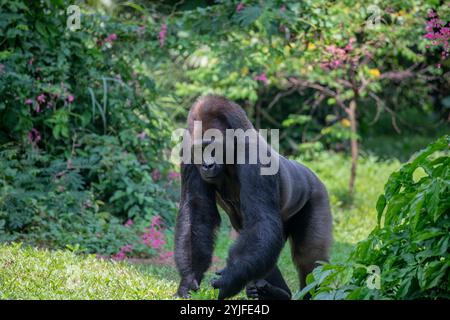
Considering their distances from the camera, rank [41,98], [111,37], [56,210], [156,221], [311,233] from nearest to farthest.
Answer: [311,233] < [56,210] < [41,98] < [156,221] < [111,37]

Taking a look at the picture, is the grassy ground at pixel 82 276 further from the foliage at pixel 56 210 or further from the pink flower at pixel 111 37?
the pink flower at pixel 111 37

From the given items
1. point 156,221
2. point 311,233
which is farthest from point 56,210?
point 311,233

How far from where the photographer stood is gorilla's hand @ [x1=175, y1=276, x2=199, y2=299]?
13.8 feet

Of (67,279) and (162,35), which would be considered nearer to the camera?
(67,279)

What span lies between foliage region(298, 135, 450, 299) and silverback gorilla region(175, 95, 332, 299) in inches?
18.8

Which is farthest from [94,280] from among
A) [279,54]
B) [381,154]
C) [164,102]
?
[381,154]

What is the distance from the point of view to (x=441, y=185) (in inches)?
132

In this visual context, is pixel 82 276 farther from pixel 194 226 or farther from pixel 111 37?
pixel 111 37

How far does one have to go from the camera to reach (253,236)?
419cm

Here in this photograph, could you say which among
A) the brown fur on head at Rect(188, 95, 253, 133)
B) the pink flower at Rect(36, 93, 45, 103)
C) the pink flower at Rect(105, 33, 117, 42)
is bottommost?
the brown fur on head at Rect(188, 95, 253, 133)

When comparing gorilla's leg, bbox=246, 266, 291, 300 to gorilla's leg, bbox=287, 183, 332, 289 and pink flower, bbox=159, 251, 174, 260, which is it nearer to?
gorilla's leg, bbox=287, 183, 332, 289

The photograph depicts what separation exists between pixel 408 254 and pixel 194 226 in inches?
51.2

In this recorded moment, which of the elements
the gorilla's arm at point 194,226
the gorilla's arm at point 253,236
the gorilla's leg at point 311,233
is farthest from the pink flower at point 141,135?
the gorilla's arm at point 253,236

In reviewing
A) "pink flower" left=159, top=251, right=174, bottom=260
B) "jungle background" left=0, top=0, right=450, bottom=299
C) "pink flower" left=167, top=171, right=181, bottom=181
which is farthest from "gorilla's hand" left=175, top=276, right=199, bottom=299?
"pink flower" left=167, top=171, right=181, bottom=181
